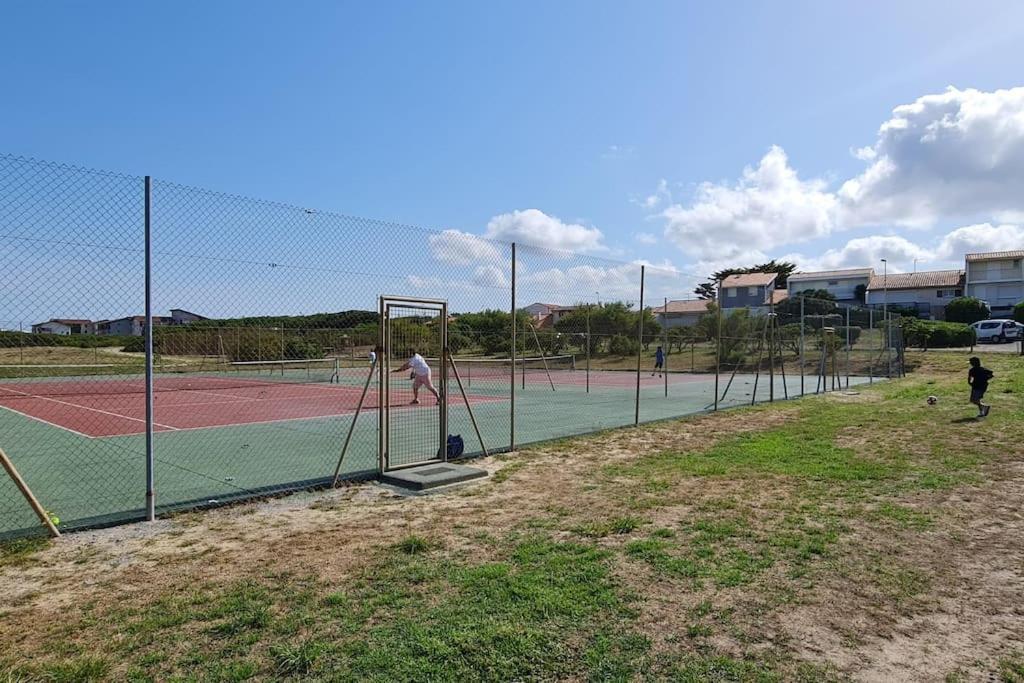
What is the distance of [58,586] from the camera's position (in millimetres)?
4070

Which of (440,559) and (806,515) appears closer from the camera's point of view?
(440,559)

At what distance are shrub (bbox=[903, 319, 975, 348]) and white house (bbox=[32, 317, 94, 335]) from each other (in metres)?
37.5

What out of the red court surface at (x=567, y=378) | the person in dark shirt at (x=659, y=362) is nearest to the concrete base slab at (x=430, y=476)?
the red court surface at (x=567, y=378)

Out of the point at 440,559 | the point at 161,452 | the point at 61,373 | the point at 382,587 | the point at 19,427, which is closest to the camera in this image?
the point at 382,587

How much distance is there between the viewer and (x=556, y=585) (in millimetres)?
3963

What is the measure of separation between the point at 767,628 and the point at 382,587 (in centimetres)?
231

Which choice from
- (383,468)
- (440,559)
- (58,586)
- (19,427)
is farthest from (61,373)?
(440,559)

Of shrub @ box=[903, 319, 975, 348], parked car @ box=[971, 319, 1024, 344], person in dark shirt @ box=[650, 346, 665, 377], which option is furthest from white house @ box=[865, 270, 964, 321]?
person in dark shirt @ box=[650, 346, 665, 377]

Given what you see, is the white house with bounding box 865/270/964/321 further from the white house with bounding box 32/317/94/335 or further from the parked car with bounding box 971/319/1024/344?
the white house with bounding box 32/317/94/335

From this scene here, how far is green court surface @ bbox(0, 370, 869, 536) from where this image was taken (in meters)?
6.35

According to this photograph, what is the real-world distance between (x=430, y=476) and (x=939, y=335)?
3689 centimetres

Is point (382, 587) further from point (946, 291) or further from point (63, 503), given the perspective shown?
point (946, 291)

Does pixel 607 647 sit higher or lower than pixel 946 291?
lower

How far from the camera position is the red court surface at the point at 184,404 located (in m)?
12.9
